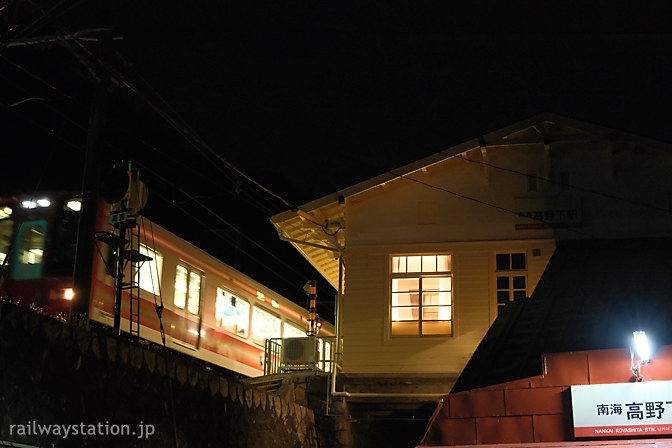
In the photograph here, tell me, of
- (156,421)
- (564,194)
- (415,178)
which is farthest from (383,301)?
(156,421)

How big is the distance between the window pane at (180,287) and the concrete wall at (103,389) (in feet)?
15.1

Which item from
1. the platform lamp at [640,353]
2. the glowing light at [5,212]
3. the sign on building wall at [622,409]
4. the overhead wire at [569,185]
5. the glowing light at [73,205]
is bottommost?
the sign on building wall at [622,409]

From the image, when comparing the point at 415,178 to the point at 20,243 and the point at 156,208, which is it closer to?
the point at 20,243

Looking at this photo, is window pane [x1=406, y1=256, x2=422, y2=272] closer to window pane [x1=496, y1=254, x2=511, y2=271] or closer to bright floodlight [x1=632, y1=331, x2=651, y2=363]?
window pane [x1=496, y1=254, x2=511, y2=271]

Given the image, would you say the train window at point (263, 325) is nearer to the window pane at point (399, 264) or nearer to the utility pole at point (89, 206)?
the window pane at point (399, 264)

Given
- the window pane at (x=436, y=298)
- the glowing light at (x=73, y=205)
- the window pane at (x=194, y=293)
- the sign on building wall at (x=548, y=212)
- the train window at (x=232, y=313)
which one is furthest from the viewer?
the train window at (x=232, y=313)

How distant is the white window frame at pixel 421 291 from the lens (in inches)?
592

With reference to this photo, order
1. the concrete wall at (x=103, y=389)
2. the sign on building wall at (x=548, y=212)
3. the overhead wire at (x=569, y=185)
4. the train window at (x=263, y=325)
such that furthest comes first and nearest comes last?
the train window at (x=263, y=325), the sign on building wall at (x=548, y=212), the overhead wire at (x=569, y=185), the concrete wall at (x=103, y=389)

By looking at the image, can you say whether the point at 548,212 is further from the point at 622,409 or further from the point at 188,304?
the point at 188,304

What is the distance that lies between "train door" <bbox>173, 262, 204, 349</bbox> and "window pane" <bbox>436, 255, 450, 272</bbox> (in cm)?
538

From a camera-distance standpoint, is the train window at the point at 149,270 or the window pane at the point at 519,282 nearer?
the window pane at the point at 519,282

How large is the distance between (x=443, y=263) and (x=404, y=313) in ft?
4.22

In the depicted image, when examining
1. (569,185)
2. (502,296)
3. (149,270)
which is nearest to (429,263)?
(502,296)

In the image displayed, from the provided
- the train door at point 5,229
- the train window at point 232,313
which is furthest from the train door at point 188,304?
the train door at point 5,229
